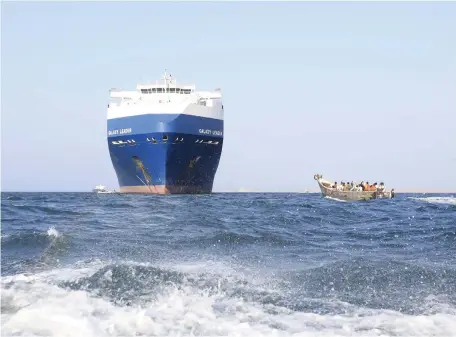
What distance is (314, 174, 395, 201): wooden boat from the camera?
45.9m

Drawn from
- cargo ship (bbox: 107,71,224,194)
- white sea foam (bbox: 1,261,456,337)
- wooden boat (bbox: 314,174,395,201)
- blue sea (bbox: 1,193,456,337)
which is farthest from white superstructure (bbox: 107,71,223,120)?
white sea foam (bbox: 1,261,456,337)

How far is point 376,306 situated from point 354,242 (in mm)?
7294

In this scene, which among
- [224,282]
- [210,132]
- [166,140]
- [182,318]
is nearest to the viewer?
[182,318]

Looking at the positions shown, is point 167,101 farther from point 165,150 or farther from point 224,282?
point 224,282

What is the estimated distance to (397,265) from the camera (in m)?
10.7

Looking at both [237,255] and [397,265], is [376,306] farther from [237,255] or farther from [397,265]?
[237,255]

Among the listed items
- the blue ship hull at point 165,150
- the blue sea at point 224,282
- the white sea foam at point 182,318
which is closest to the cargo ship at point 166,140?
the blue ship hull at point 165,150

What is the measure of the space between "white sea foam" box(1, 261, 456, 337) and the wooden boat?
130 feet

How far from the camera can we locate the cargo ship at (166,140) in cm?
4666

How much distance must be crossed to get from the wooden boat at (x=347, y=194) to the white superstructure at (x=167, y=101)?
13.4 meters

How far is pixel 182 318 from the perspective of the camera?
6.31 meters

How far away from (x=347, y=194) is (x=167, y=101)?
19.8 metres

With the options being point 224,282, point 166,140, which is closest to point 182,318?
point 224,282

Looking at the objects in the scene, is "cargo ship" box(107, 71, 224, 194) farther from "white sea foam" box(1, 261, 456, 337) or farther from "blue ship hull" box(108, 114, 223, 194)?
"white sea foam" box(1, 261, 456, 337)
